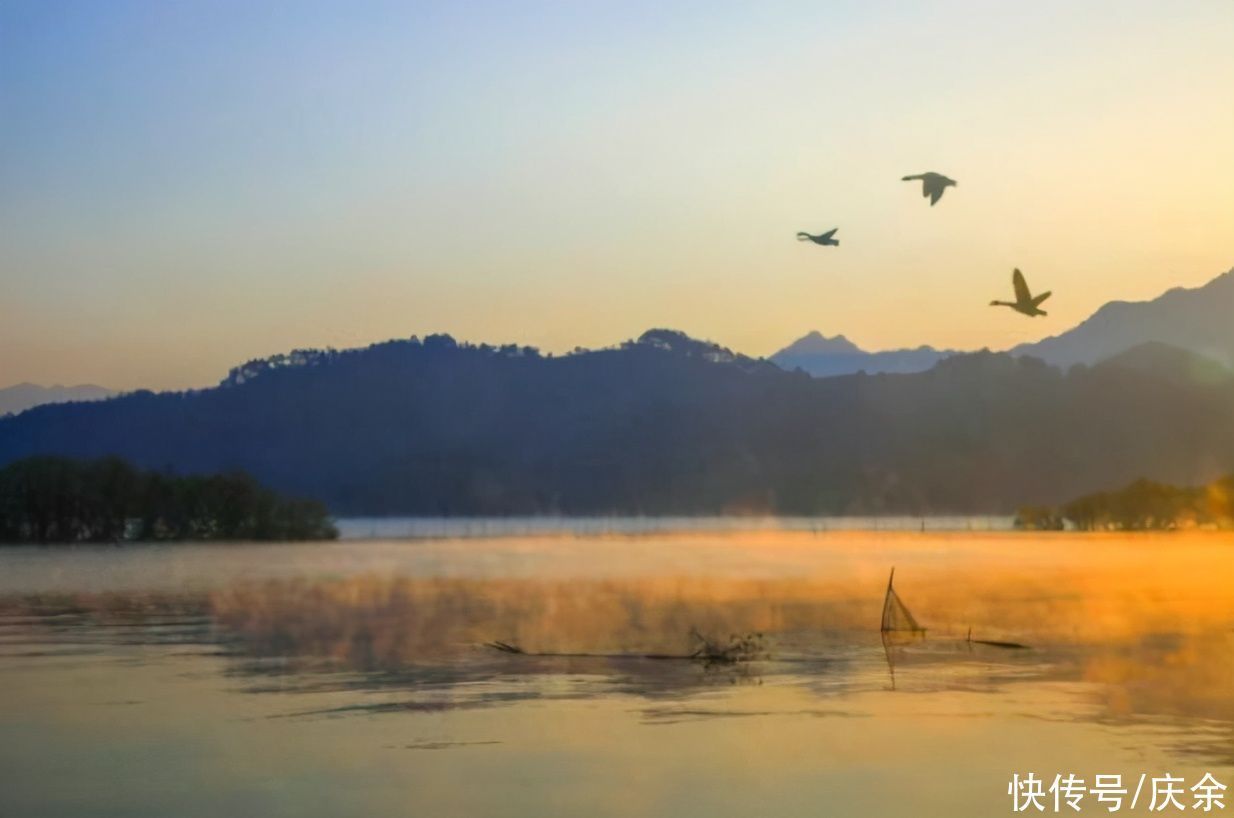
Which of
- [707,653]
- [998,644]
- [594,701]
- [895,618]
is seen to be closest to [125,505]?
[895,618]

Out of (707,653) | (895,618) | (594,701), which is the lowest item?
(594,701)

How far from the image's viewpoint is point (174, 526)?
134m

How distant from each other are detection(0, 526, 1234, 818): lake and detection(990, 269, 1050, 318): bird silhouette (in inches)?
281

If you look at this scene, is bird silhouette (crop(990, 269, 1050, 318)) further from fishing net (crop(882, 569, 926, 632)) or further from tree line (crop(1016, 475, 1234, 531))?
tree line (crop(1016, 475, 1234, 531))

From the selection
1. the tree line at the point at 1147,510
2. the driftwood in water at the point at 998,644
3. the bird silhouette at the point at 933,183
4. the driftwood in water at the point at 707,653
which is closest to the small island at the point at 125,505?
the tree line at the point at 1147,510

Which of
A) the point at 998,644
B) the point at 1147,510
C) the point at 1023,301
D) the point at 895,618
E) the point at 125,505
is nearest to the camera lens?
the point at 1023,301

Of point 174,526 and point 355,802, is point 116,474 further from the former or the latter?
point 355,802

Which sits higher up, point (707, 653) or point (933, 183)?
point (933, 183)

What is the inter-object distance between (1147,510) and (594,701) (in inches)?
6103

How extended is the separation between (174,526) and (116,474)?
23.3 ft

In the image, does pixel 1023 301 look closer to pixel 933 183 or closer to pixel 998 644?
pixel 933 183

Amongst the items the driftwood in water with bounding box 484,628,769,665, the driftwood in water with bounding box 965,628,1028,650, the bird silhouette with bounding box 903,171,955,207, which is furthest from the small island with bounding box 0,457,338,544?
the bird silhouette with bounding box 903,171,955,207

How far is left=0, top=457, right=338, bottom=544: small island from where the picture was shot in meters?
127

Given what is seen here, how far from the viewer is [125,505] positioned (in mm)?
130625
